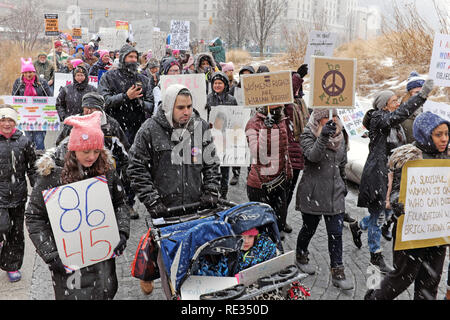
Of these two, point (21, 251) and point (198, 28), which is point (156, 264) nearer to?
point (21, 251)

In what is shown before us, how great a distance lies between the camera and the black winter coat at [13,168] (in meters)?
4.36

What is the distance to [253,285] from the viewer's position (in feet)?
10.1

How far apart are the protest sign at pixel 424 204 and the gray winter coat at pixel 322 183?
110 centimetres

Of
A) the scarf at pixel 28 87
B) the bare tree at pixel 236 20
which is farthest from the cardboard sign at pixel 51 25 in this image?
the bare tree at pixel 236 20

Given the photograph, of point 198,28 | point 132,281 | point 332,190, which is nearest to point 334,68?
point 332,190

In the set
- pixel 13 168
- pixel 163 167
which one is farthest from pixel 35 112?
pixel 163 167

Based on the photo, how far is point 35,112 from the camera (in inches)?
338

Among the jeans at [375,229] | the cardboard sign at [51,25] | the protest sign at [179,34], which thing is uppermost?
the cardboard sign at [51,25]

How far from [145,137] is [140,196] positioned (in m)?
0.54

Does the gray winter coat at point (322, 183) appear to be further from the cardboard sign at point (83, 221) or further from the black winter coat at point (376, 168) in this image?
the cardboard sign at point (83, 221)

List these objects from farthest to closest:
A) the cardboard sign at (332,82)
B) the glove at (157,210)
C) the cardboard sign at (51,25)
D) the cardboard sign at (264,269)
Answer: the cardboard sign at (51,25), the cardboard sign at (332,82), the glove at (157,210), the cardboard sign at (264,269)

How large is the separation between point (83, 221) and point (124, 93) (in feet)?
11.8

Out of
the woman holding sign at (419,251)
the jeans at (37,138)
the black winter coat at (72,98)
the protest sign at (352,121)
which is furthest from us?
the jeans at (37,138)

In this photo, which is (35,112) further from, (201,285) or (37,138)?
(201,285)
